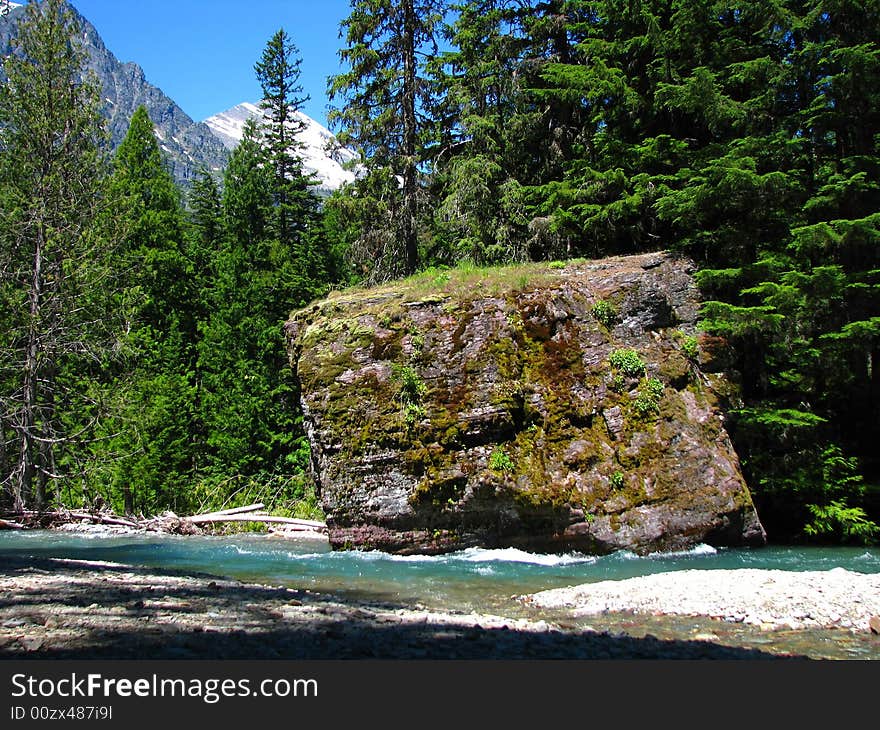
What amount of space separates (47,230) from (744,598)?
2151 cm

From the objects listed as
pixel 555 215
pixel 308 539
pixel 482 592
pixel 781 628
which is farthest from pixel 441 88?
pixel 781 628

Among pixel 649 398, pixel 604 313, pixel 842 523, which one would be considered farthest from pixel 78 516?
pixel 842 523

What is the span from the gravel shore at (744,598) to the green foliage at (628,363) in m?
5.40

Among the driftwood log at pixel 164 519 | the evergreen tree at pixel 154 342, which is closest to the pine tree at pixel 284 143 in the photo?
the evergreen tree at pixel 154 342

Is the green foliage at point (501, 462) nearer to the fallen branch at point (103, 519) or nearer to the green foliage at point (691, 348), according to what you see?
the green foliage at point (691, 348)

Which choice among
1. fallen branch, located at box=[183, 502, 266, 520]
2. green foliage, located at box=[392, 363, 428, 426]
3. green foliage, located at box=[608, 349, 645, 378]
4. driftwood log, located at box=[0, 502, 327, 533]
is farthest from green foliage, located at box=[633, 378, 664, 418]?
fallen branch, located at box=[183, 502, 266, 520]

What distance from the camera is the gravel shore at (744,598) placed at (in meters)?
7.20

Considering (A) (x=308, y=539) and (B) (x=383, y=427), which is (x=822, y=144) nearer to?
(B) (x=383, y=427)

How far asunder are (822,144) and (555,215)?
7113 mm

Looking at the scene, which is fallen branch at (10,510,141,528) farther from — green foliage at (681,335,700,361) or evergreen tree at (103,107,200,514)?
green foliage at (681,335,700,361)

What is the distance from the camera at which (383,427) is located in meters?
14.1

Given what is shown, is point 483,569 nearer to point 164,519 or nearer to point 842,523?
point 842,523

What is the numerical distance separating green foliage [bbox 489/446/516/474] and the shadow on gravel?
617 centimetres

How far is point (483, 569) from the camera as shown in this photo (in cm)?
1145
